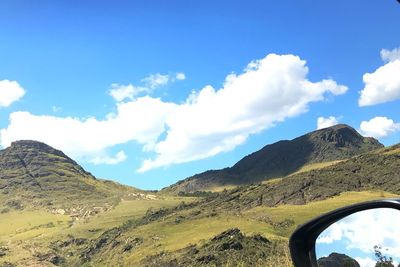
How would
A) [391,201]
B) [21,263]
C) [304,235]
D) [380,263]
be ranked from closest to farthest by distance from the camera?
[391,201], [380,263], [304,235], [21,263]

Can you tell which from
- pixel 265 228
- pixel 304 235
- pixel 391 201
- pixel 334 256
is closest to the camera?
pixel 391 201

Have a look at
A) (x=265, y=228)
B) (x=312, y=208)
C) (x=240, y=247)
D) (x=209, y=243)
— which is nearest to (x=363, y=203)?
(x=240, y=247)

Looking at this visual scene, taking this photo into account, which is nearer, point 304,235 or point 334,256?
point 334,256

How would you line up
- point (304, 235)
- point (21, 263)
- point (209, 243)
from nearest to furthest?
point (304, 235) → point (209, 243) → point (21, 263)

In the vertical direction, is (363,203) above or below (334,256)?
above

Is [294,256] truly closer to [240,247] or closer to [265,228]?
[240,247]

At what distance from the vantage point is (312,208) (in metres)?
192

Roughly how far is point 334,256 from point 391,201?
2.52ft

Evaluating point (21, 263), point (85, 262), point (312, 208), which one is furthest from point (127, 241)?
point (312, 208)

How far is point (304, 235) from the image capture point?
12.4 ft

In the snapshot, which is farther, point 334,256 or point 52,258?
point 52,258

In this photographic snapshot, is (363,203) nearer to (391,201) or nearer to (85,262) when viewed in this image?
(391,201)

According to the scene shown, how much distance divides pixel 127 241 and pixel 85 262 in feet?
56.6

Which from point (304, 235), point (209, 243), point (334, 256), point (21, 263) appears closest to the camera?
point (334, 256)
